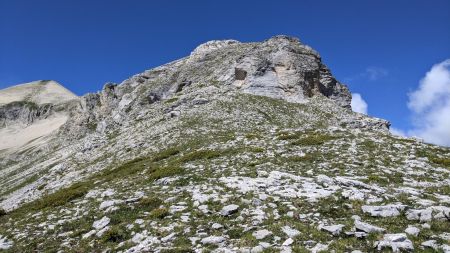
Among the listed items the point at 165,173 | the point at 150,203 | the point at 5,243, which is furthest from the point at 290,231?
the point at 5,243

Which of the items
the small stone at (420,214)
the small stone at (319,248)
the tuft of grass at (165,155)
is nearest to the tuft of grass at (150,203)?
the small stone at (319,248)

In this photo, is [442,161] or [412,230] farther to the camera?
[442,161]

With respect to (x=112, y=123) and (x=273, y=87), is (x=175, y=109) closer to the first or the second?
(x=273, y=87)

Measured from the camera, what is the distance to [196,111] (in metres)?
49.8

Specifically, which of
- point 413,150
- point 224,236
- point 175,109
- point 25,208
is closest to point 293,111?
point 175,109

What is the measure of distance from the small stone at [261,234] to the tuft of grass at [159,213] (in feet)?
14.9

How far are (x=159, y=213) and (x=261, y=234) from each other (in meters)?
5.01

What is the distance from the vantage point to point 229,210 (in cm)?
1527

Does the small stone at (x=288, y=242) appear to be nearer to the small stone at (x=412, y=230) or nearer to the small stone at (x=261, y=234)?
the small stone at (x=261, y=234)

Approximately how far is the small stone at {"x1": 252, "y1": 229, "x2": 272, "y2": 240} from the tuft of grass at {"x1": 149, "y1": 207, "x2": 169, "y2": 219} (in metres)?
4.55

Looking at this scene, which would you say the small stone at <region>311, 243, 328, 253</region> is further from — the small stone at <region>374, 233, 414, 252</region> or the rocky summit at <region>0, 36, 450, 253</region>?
the small stone at <region>374, 233, 414, 252</region>

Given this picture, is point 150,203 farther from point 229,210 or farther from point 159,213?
point 229,210

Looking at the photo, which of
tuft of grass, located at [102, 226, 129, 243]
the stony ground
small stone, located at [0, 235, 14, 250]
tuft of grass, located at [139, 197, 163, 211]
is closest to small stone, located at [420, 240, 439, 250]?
the stony ground

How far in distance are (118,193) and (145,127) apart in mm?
29692
